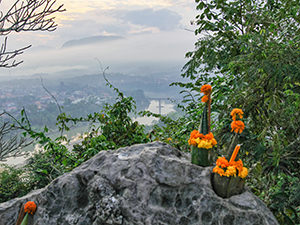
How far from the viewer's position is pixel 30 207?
84.9 inches

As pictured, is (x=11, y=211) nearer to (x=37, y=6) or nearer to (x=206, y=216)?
(x=206, y=216)

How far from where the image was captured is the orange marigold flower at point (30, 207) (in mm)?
2146

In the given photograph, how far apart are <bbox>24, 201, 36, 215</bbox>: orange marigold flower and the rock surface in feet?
0.16

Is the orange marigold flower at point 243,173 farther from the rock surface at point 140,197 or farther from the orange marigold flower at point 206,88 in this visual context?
the orange marigold flower at point 206,88

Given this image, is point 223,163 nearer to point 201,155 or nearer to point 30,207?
point 201,155

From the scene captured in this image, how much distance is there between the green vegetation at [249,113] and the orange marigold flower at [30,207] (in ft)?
3.13

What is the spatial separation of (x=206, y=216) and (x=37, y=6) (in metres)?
2.99

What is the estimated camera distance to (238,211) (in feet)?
5.41

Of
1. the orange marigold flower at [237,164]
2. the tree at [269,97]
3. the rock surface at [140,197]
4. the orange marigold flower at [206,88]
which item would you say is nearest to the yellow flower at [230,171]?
the orange marigold flower at [237,164]

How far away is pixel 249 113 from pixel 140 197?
173 cm

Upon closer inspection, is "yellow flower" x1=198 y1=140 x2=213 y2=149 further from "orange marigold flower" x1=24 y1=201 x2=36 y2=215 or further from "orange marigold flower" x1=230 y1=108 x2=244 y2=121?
"orange marigold flower" x1=24 y1=201 x2=36 y2=215

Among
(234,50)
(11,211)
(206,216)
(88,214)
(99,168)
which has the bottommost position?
(11,211)

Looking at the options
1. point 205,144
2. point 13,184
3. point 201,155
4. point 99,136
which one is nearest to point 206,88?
point 205,144

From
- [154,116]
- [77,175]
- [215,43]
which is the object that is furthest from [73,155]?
[215,43]
